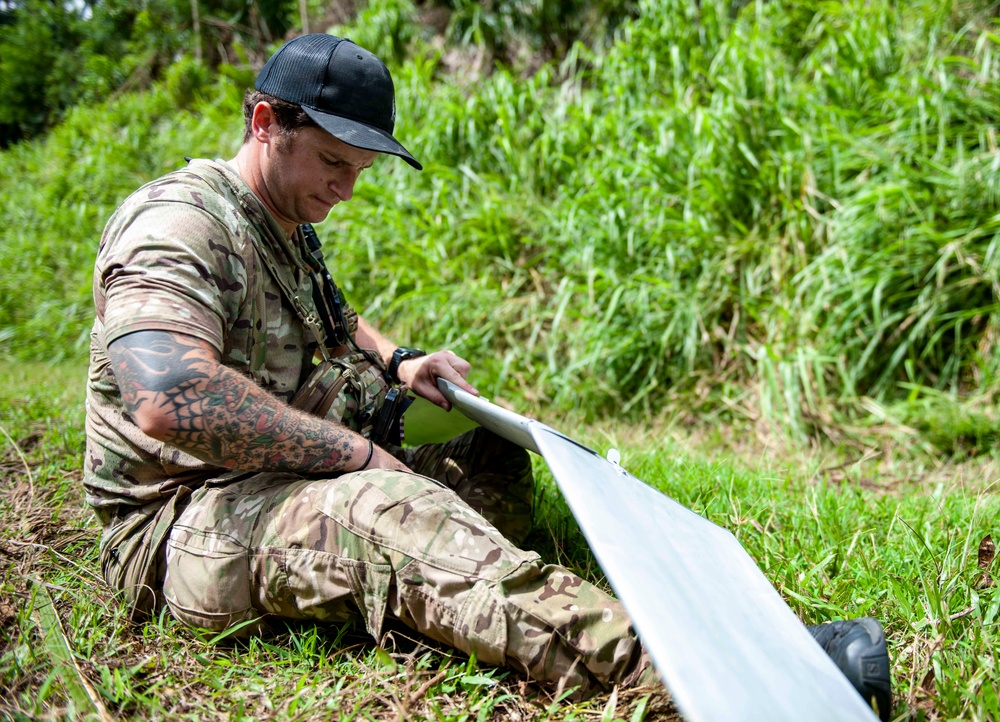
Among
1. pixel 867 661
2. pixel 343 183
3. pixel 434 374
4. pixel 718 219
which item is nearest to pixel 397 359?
pixel 434 374

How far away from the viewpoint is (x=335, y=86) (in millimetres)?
1787

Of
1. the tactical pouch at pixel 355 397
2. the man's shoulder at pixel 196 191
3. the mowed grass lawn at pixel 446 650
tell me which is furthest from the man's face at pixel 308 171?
the mowed grass lawn at pixel 446 650

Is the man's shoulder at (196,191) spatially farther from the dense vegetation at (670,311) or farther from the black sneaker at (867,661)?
the black sneaker at (867,661)

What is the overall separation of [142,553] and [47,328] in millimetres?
5380

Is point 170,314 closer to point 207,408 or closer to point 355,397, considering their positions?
point 207,408

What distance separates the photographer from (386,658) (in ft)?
4.82

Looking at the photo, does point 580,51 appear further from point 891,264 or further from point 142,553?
point 142,553

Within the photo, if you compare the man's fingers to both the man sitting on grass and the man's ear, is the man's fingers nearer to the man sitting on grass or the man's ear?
the man sitting on grass

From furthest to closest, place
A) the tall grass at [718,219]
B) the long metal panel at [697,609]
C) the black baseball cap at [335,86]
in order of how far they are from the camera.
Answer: the tall grass at [718,219]
the black baseball cap at [335,86]
the long metal panel at [697,609]

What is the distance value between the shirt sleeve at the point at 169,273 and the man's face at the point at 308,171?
9.7 inches

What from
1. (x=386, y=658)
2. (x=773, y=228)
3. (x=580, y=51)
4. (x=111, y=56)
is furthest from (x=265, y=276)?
(x=111, y=56)

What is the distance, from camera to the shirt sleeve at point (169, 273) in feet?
4.69

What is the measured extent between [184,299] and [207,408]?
22cm

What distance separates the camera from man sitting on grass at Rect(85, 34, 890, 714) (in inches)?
55.6
